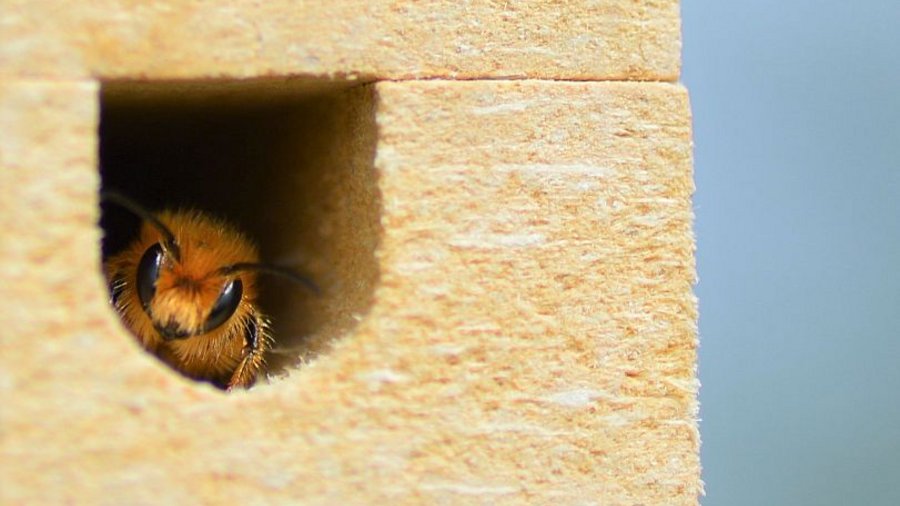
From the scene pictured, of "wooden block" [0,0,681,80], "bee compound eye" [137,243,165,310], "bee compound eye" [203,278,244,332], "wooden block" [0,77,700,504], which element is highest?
"wooden block" [0,0,681,80]

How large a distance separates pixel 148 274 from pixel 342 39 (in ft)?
0.99

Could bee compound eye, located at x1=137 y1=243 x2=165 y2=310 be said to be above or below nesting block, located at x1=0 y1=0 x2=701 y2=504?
below

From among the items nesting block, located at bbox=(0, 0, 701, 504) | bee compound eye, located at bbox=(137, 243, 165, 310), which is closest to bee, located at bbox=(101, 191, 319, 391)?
bee compound eye, located at bbox=(137, 243, 165, 310)

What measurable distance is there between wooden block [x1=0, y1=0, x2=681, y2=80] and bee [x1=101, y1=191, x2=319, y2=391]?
8.0 inches

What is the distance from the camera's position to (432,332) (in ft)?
1.75

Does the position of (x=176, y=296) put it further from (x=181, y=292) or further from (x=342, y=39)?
(x=342, y=39)

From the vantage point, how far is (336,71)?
0.53 metres

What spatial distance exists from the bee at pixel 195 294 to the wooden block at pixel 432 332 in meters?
0.19

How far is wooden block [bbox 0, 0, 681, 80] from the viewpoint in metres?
0.49

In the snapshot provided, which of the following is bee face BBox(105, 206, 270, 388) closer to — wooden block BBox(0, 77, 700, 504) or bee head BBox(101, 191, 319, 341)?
bee head BBox(101, 191, 319, 341)

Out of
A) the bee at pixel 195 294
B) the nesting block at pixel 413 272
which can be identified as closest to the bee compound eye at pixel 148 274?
the bee at pixel 195 294

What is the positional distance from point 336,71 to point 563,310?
16cm

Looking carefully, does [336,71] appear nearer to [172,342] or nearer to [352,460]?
[352,460]

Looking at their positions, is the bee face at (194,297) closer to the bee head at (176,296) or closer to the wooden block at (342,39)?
the bee head at (176,296)
